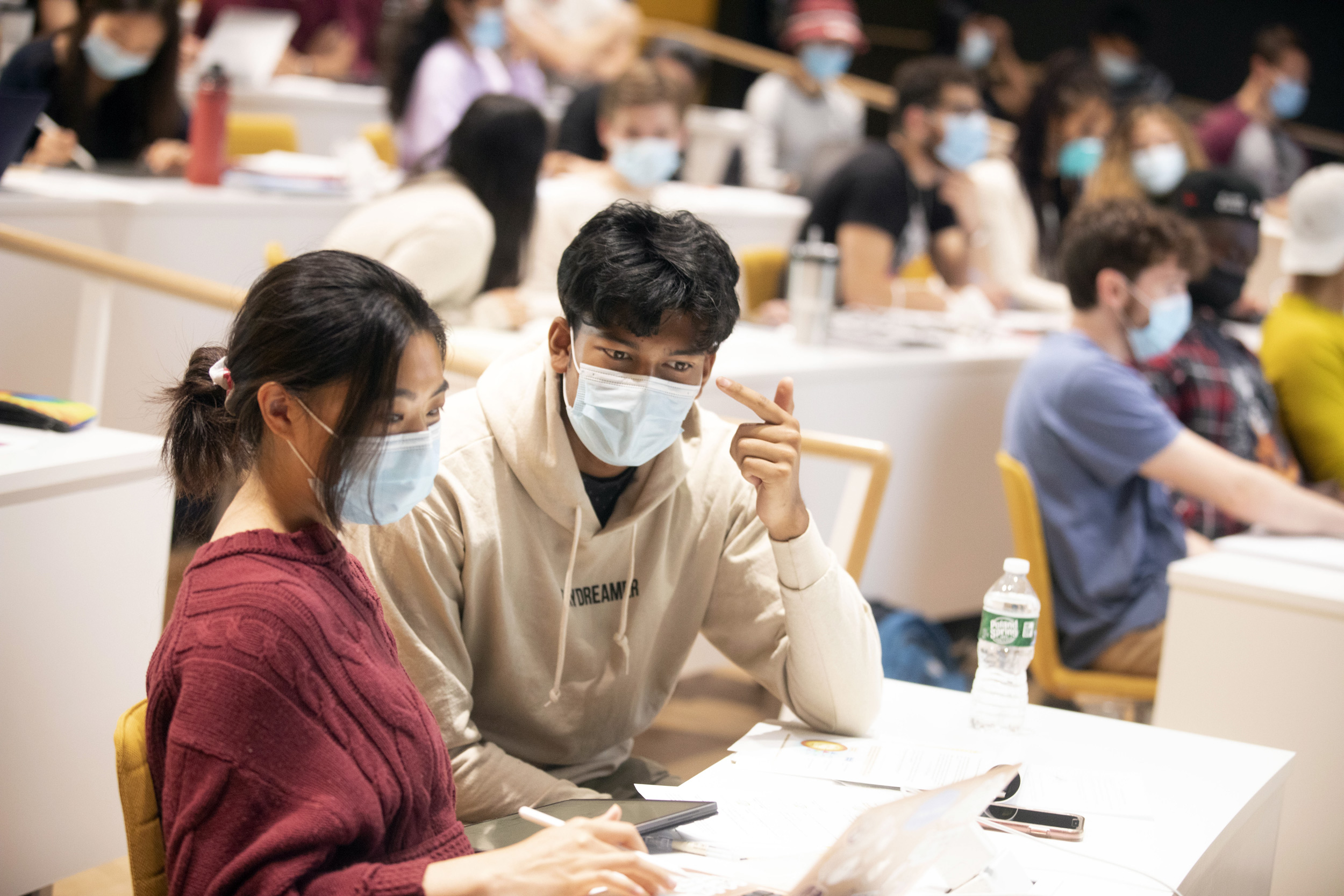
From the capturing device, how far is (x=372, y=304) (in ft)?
3.72

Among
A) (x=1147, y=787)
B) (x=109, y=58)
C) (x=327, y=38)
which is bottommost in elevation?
(x=1147, y=787)

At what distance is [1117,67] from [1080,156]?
2.51 meters

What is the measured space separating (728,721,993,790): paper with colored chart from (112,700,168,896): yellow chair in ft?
2.02

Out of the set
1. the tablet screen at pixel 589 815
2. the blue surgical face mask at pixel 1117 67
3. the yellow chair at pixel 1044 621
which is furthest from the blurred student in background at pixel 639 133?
the blue surgical face mask at pixel 1117 67

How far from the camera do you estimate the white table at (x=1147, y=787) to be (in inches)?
52.8

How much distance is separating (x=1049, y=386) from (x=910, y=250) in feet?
6.82

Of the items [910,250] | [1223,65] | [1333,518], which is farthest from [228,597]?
[1223,65]

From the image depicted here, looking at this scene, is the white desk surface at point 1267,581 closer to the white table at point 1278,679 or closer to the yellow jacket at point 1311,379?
the white table at point 1278,679

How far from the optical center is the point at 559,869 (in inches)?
41.5

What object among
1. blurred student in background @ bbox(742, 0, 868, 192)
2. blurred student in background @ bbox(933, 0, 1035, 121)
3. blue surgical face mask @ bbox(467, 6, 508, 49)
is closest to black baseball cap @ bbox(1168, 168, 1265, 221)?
blue surgical face mask @ bbox(467, 6, 508, 49)

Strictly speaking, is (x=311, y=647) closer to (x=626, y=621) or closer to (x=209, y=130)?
(x=626, y=621)

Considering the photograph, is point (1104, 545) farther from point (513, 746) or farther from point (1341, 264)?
point (513, 746)

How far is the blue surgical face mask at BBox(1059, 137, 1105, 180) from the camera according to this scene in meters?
5.59

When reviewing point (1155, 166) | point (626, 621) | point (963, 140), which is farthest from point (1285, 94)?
point (626, 621)
